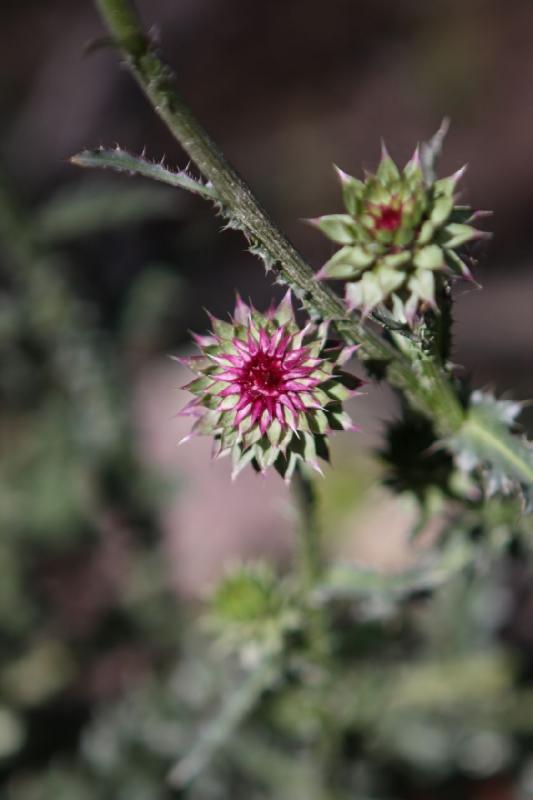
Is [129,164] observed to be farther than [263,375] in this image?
No

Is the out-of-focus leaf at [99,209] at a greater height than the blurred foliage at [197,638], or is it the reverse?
the out-of-focus leaf at [99,209]

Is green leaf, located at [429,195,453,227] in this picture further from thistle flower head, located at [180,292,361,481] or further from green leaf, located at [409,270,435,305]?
thistle flower head, located at [180,292,361,481]

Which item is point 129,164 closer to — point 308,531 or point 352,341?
point 352,341

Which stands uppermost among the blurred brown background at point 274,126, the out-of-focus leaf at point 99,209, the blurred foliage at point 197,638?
the blurred brown background at point 274,126

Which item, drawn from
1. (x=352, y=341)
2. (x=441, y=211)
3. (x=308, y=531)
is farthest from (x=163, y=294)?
(x=441, y=211)

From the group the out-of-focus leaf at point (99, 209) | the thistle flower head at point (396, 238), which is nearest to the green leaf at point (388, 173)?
the thistle flower head at point (396, 238)

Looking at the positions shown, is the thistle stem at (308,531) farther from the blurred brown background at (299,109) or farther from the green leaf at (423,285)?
the blurred brown background at (299,109)

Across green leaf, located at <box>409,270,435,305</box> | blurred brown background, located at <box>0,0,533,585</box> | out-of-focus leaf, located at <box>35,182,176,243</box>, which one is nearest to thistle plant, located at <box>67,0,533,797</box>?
green leaf, located at <box>409,270,435,305</box>
